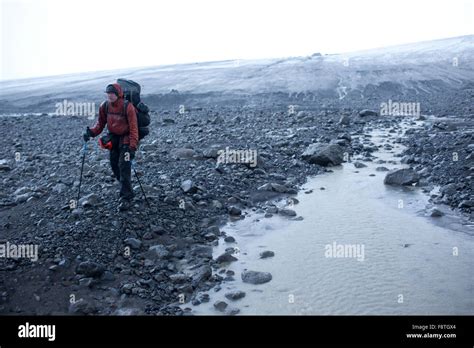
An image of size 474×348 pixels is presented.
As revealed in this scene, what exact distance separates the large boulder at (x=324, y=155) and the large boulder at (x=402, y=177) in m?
2.00

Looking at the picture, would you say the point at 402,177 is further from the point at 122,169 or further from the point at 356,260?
the point at 122,169

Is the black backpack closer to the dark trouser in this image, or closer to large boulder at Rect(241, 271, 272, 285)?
the dark trouser

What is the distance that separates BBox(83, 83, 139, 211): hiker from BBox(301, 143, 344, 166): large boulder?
608 cm

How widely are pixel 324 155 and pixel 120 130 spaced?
21.4 feet

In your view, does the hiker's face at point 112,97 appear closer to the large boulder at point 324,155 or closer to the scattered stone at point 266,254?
the scattered stone at point 266,254

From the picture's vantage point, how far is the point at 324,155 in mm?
12312

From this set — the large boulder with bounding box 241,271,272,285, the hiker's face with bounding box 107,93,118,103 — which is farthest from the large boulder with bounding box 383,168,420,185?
the hiker's face with bounding box 107,93,118,103

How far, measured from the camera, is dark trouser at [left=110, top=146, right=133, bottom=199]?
25.7ft

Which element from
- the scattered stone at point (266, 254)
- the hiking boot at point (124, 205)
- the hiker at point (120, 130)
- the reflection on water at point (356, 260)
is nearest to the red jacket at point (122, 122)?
the hiker at point (120, 130)

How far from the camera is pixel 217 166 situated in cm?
1113

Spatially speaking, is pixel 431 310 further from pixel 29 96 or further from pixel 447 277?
pixel 29 96

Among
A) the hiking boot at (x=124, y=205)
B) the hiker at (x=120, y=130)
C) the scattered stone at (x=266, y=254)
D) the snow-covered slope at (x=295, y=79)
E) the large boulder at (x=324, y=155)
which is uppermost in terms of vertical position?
the snow-covered slope at (x=295, y=79)

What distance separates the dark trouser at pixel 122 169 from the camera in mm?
7844
